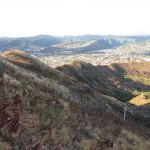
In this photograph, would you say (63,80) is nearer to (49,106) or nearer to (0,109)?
(49,106)

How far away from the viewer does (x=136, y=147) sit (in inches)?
894

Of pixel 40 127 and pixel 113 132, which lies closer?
pixel 40 127

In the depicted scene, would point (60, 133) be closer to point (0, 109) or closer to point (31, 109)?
point (31, 109)

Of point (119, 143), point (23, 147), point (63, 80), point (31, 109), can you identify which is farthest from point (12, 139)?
point (63, 80)

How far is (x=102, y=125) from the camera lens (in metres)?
24.6

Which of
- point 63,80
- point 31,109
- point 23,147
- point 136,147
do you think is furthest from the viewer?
point 63,80

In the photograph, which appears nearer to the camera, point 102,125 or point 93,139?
point 93,139

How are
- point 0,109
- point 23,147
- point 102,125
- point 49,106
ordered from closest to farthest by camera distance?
1. point 0,109
2. point 23,147
3. point 49,106
4. point 102,125

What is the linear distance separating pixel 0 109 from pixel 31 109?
6.85 m

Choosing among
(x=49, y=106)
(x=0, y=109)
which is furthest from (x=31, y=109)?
(x=0, y=109)

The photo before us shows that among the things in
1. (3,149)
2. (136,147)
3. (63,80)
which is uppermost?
(3,149)

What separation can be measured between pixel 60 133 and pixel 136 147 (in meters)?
8.07

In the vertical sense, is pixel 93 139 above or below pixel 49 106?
below

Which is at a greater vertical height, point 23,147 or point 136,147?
point 23,147
